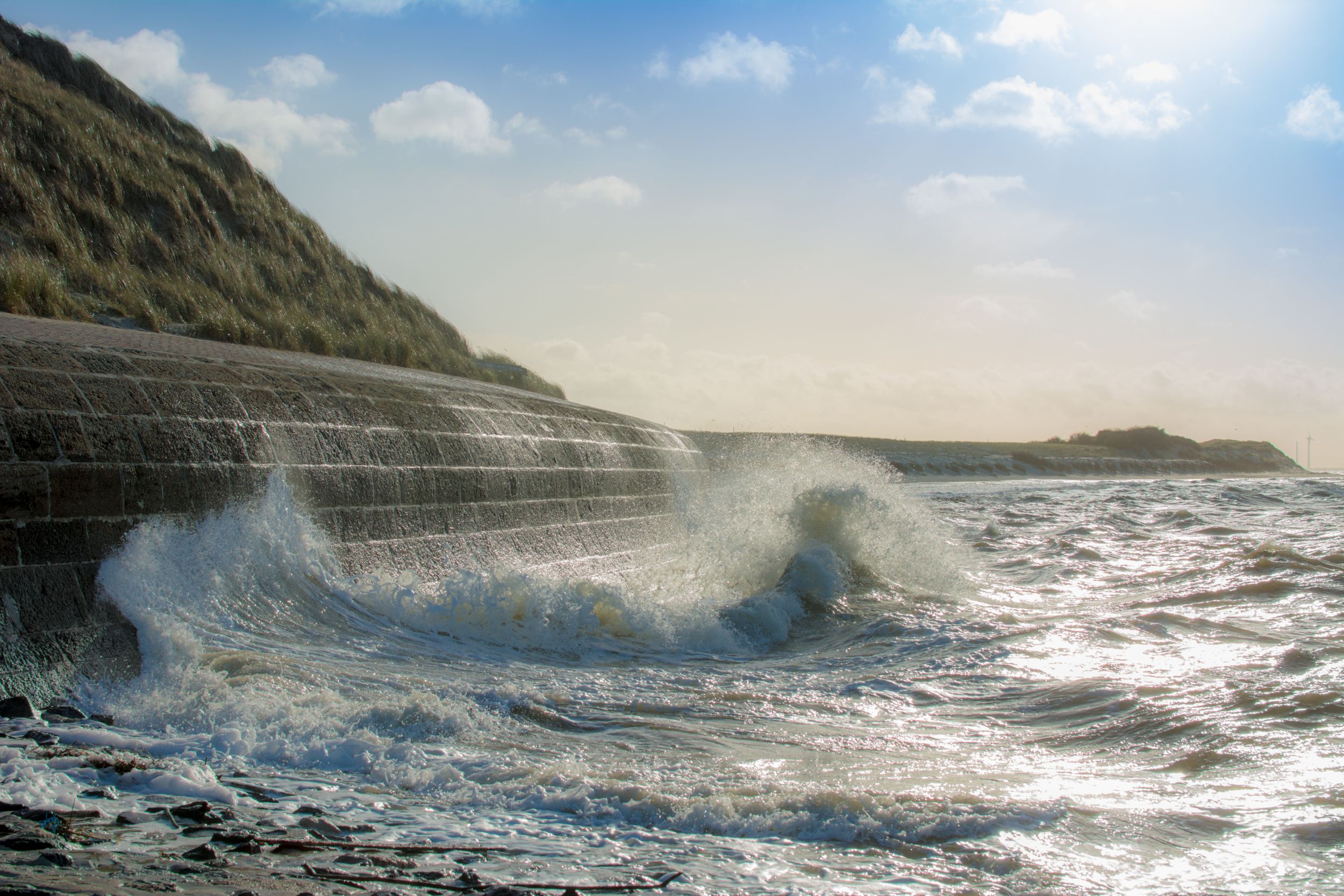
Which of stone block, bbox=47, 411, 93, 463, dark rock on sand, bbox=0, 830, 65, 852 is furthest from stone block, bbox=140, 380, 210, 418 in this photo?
dark rock on sand, bbox=0, 830, 65, 852

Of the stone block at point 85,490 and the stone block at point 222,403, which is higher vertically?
the stone block at point 222,403

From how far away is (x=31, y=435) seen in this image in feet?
13.0

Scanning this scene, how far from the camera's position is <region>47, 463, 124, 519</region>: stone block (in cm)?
401

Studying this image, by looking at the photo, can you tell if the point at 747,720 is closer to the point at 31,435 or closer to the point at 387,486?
the point at 387,486

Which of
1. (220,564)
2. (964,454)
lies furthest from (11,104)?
(964,454)

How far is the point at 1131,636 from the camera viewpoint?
5770 millimetres

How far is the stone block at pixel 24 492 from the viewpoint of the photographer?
380cm

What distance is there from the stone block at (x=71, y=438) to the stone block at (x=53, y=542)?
30 cm

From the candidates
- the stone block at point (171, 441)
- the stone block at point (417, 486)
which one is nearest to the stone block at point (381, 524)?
the stone block at point (417, 486)

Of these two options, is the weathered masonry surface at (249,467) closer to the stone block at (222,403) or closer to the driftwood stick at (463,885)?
the stone block at (222,403)

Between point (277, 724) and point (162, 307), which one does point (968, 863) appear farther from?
point (162, 307)

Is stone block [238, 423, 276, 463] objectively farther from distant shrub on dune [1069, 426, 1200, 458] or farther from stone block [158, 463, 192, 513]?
distant shrub on dune [1069, 426, 1200, 458]

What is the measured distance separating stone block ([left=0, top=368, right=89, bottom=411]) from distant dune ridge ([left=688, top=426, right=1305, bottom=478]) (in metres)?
20.3

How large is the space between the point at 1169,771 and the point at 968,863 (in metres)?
1.33
